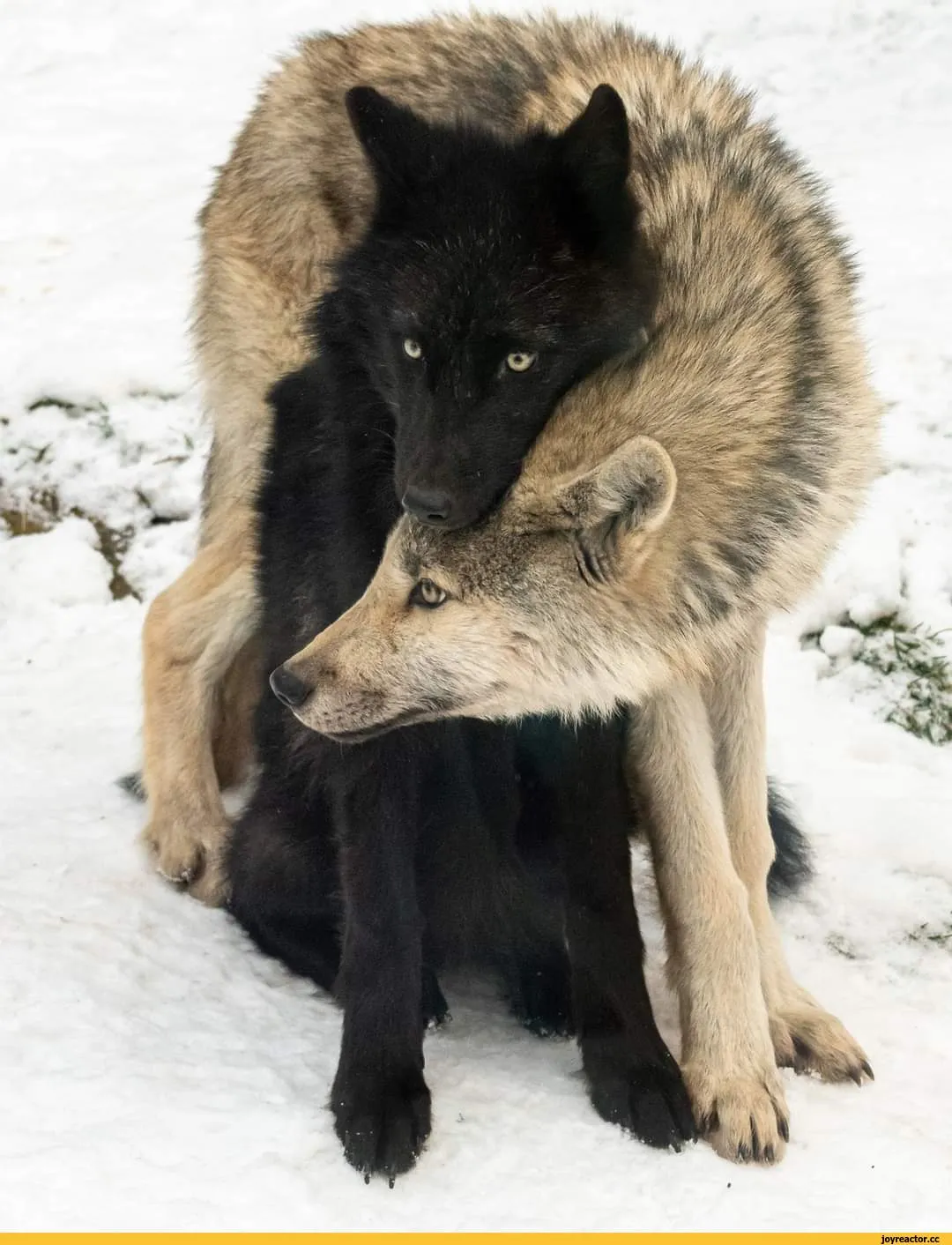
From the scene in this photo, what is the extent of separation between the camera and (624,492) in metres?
2.73

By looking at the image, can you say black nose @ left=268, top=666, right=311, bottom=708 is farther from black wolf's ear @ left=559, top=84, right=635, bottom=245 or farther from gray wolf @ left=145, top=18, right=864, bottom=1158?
black wolf's ear @ left=559, top=84, right=635, bottom=245

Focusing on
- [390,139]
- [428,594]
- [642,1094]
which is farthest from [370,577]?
[642,1094]

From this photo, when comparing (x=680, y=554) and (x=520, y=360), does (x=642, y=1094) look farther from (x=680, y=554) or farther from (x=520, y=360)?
(x=520, y=360)

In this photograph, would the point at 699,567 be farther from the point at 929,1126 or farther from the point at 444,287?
the point at 929,1126

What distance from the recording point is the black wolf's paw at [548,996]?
3562 mm

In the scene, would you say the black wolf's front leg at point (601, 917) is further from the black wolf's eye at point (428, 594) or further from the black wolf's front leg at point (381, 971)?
the black wolf's eye at point (428, 594)

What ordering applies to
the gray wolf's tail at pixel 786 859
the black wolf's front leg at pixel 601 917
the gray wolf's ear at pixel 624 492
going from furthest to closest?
the gray wolf's tail at pixel 786 859, the black wolf's front leg at pixel 601 917, the gray wolf's ear at pixel 624 492

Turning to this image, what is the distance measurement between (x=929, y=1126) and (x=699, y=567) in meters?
1.43

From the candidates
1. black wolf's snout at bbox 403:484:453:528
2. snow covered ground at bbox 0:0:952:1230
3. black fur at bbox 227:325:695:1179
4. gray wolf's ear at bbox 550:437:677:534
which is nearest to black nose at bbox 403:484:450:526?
black wolf's snout at bbox 403:484:453:528

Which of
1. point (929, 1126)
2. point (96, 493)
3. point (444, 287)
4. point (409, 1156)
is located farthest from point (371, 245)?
point (96, 493)

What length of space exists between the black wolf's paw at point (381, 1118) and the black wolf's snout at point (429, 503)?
4.06 ft

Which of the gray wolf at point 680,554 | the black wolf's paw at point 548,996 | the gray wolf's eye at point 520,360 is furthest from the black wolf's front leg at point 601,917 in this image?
the gray wolf's eye at point 520,360

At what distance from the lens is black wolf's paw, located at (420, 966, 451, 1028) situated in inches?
139

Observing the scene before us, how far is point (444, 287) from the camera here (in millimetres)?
3072
